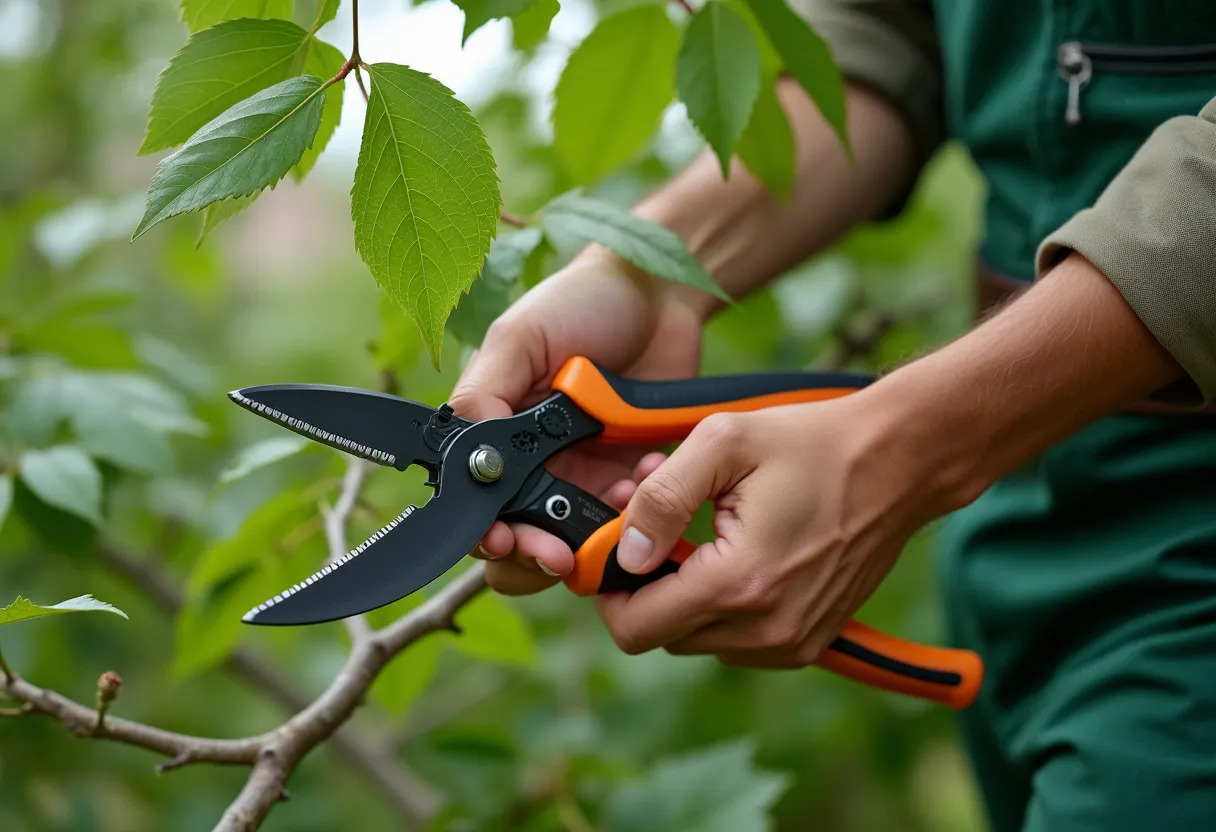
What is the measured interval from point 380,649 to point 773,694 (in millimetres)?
1293

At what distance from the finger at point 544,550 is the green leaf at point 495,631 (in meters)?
0.32

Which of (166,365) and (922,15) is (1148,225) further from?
(166,365)

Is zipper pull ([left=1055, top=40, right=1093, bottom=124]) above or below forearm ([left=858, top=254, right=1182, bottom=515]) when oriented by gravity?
above

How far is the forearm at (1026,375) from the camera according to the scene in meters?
0.85

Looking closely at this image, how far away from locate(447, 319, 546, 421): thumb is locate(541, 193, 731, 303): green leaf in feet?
0.31

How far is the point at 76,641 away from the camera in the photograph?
205 cm

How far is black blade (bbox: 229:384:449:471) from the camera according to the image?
2.70ft

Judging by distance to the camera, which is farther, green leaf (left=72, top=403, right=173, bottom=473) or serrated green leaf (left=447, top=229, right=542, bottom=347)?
green leaf (left=72, top=403, right=173, bottom=473)

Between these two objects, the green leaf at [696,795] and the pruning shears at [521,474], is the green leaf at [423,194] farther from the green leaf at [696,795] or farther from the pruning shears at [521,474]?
the green leaf at [696,795]

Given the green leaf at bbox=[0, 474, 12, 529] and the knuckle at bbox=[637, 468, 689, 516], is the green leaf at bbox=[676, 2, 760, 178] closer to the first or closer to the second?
the knuckle at bbox=[637, 468, 689, 516]

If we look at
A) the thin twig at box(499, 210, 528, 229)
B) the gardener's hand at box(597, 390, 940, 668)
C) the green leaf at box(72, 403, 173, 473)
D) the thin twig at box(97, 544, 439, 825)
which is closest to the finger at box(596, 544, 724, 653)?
the gardener's hand at box(597, 390, 940, 668)

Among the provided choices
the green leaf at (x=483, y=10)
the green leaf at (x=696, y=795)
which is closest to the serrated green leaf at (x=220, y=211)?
the green leaf at (x=483, y=10)

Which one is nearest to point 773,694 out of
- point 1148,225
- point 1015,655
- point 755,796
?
point 755,796

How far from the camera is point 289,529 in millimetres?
1168
